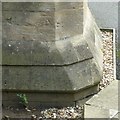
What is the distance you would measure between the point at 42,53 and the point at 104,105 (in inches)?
39.5

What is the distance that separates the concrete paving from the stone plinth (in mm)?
459

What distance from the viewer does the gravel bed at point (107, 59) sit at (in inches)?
254

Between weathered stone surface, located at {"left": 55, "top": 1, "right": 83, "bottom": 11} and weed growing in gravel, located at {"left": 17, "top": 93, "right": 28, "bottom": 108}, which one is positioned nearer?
weed growing in gravel, located at {"left": 17, "top": 93, "right": 28, "bottom": 108}

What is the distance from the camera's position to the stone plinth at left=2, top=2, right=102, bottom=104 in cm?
585

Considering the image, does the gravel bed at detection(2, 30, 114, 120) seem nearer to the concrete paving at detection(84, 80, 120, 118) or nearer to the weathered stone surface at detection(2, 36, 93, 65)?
the concrete paving at detection(84, 80, 120, 118)

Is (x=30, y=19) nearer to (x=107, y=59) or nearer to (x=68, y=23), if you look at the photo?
(x=68, y=23)

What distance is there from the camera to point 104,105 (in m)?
5.28

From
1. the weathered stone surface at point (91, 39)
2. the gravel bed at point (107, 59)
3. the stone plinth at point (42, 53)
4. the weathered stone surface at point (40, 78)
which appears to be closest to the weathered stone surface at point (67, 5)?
the stone plinth at point (42, 53)

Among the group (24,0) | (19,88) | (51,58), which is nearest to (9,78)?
(19,88)

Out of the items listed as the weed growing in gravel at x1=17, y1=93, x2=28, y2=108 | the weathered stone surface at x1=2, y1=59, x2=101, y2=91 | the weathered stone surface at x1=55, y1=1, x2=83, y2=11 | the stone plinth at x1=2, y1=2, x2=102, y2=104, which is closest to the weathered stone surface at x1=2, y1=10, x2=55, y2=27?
the stone plinth at x1=2, y1=2, x2=102, y2=104

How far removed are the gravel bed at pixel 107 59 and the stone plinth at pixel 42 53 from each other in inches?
17.3

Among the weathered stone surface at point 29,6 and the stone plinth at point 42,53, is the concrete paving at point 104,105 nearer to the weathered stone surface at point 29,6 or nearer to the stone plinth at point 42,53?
the stone plinth at point 42,53

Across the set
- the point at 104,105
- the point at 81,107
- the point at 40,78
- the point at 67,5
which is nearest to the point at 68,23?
the point at 67,5

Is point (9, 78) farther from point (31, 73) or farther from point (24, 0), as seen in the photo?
point (24, 0)
